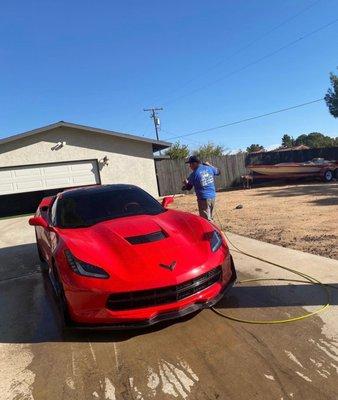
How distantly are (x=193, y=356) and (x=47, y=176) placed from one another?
17.4m

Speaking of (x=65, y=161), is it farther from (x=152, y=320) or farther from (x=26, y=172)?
(x=152, y=320)

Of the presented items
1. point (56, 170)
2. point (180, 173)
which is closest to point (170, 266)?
point (56, 170)

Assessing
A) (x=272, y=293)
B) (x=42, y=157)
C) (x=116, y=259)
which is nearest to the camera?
(x=116, y=259)

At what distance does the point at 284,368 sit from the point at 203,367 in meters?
0.62

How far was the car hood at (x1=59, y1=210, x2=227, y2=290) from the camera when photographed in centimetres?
372

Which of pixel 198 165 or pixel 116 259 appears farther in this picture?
pixel 198 165

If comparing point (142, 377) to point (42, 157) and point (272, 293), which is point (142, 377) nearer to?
point (272, 293)

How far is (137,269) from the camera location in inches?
149

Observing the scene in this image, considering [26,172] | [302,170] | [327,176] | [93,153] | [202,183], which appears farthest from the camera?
[302,170]

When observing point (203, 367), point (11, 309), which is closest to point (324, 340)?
point (203, 367)

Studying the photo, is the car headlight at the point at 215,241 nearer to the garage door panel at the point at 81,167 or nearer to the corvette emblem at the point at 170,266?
the corvette emblem at the point at 170,266

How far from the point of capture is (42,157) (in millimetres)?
19469

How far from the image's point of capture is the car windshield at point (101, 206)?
5152mm

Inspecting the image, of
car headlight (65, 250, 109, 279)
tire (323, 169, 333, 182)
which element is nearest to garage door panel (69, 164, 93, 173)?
tire (323, 169, 333, 182)
